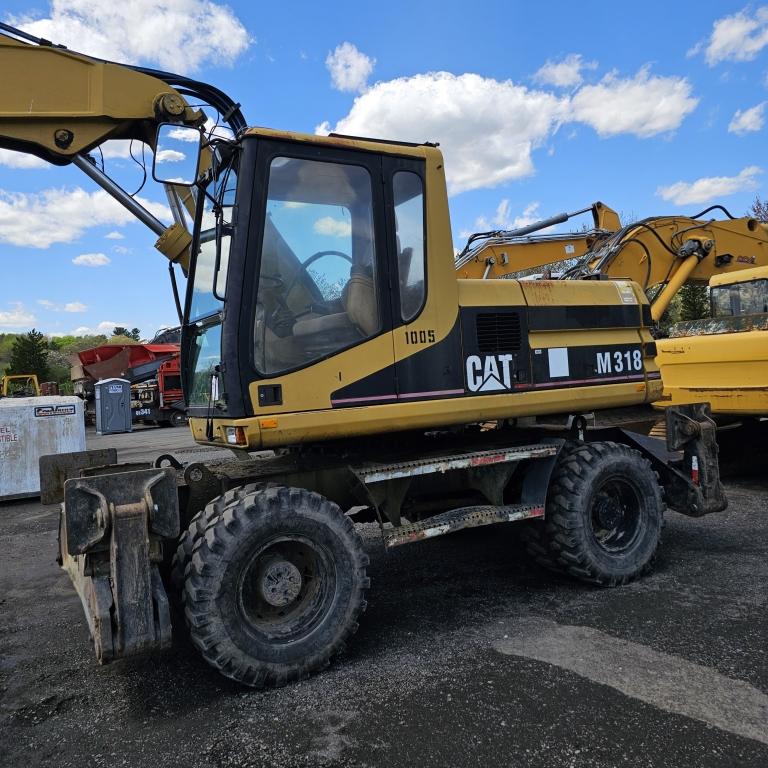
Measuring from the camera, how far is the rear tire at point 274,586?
3314 mm

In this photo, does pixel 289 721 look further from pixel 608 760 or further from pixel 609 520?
pixel 609 520

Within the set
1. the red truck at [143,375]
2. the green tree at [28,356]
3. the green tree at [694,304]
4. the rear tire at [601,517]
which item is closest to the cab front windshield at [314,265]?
the rear tire at [601,517]

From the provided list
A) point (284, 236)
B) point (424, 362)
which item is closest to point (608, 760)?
point (424, 362)

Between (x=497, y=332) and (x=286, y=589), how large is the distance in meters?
2.26

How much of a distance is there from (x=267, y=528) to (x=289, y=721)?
3.12ft

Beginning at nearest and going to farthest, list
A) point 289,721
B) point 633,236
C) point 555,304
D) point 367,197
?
point 289,721, point 367,197, point 555,304, point 633,236

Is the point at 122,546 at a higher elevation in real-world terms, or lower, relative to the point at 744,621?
higher

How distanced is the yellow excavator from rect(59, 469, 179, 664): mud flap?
0.01 m

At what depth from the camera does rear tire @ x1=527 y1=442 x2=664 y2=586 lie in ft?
15.0

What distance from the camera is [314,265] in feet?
12.8

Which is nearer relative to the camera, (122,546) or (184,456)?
(122,546)

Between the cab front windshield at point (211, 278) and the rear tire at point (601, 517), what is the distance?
102 inches

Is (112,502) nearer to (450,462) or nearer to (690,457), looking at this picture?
(450,462)

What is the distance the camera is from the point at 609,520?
16.2 ft
